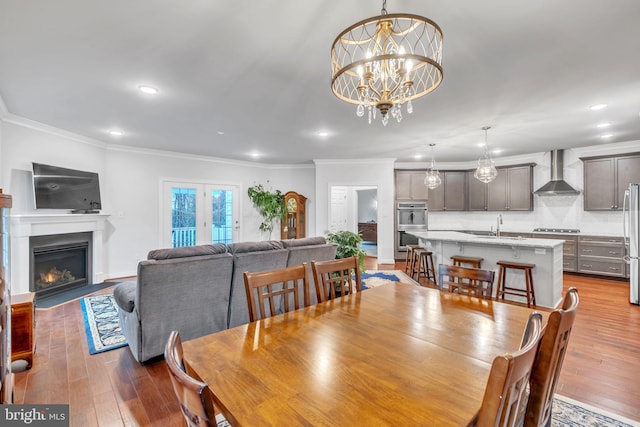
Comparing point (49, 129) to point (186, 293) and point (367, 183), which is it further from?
point (367, 183)

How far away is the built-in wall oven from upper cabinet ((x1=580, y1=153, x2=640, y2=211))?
3.07m

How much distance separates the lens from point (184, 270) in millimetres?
2457

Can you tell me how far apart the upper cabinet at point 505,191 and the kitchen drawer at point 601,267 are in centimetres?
144

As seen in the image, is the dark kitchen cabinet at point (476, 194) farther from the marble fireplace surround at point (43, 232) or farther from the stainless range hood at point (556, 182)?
the marble fireplace surround at point (43, 232)

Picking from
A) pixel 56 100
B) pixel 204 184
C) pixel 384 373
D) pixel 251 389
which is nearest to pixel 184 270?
pixel 251 389

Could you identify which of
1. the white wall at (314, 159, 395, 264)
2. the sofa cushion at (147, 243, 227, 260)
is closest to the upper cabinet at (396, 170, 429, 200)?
the white wall at (314, 159, 395, 264)

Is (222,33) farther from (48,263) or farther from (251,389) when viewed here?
(48,263)

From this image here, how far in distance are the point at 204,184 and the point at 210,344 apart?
5.87 metres

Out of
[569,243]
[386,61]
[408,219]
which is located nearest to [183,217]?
[408,219]

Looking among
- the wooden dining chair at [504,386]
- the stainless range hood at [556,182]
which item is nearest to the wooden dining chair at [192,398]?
the wooden dining chair at [504,386]

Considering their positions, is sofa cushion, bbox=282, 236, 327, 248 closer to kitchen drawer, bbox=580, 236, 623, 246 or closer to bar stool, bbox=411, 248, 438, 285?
bar stool, bbox=411, 248, 438, 285

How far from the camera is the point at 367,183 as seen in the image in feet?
22.2

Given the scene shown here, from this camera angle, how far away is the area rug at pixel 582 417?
1729 mm

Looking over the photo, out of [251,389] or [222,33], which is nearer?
[251,389]
